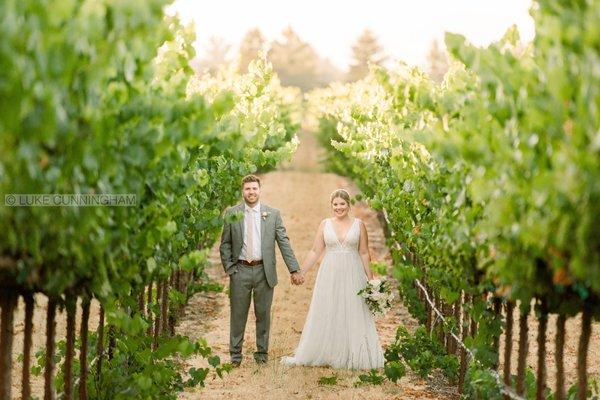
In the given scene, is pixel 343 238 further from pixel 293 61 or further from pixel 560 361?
pixel 293 61

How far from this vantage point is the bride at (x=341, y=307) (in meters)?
9.21

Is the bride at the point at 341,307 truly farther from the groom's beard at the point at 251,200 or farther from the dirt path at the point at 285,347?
the groom's beard at the point at 251,200

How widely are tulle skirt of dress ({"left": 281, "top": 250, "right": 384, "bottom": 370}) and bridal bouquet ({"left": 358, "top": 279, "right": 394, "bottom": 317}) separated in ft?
0.60

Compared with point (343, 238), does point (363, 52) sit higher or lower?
higher

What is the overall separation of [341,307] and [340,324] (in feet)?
0.61

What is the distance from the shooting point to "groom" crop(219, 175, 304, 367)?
9.30 meters

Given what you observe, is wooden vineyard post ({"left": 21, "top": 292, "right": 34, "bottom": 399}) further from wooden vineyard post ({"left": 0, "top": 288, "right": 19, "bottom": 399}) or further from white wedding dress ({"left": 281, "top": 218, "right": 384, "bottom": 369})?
white wedding dress ({"left": 281, "top": 218, "right": 384, "bottom": 369})

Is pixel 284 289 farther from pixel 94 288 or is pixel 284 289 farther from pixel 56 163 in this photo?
pixel 56 163

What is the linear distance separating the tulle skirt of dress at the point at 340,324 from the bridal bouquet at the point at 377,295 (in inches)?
7.2

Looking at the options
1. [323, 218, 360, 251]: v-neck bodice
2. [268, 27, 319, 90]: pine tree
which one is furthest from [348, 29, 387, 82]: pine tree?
[323, 218, 360, 251]: v-neck bodice

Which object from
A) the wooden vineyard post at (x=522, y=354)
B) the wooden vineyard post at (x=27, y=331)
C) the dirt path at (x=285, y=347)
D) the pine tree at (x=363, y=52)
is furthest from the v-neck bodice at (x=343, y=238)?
the pine tree at (x=363, y=52)

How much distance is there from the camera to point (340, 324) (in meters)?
9.30

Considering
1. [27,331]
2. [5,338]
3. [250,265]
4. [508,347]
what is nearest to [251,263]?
[250,265]

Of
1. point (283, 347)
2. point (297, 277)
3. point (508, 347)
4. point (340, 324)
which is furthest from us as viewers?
point (283, 347)
